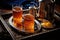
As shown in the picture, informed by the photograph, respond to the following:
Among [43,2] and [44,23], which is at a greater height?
[43,2]

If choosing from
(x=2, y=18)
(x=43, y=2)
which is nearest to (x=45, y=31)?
(x=43, y=2)

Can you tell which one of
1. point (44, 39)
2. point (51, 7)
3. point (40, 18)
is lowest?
point (44, 39)

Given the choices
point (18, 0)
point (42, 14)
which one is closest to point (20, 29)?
point (42, 14)

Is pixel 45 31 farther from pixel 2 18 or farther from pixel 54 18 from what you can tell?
pixel 2 18

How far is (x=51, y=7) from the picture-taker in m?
1.37

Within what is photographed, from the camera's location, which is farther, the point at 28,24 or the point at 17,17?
the point at 17,17

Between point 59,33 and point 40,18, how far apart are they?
28 centimetres

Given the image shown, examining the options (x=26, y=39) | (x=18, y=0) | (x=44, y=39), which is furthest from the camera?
(x=18, y=0)

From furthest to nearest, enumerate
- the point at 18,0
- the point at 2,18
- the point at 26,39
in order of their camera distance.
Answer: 1. the point at 18,0
2. the point at 2,18
3. the point at 26,39

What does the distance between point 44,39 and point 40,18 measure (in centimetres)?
31

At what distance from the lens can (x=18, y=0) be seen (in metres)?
2.04

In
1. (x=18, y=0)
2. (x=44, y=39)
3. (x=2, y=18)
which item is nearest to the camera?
(x=44, y=39)

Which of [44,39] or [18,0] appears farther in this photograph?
[18,0]

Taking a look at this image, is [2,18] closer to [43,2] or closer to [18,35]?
[18,35]
